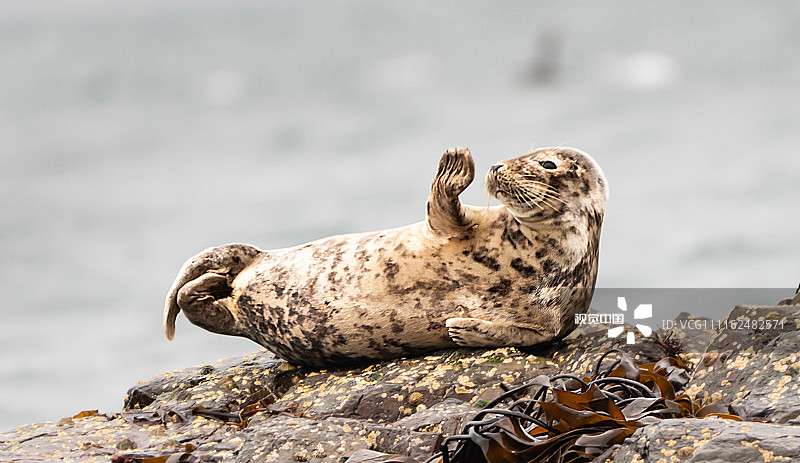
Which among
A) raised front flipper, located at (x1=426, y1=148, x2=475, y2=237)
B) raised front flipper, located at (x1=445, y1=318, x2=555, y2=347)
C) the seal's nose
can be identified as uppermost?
the seal's nose

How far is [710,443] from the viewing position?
1.75 meters

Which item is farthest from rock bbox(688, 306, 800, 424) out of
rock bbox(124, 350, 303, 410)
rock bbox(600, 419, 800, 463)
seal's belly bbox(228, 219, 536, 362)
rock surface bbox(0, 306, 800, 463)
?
rock bbox(124, 350, 303, 410)

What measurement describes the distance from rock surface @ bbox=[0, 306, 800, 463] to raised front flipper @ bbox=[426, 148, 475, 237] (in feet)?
2.97

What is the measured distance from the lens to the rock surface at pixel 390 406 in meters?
1.89

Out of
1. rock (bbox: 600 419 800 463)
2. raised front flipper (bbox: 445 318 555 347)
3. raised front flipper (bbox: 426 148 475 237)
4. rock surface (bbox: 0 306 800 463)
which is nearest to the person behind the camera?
rock (bbox: 600 419 800 463)

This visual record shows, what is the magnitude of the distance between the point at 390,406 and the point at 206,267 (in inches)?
96.6

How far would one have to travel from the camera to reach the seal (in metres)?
5.29

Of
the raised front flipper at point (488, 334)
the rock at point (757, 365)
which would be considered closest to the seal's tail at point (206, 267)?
the raised front flipper at point (488, 334)

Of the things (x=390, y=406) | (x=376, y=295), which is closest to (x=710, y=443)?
(x=390, y=406)

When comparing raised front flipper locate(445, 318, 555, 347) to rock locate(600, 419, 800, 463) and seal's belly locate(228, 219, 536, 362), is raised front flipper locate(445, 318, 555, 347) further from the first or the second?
rock locate(600, 419, 800, 463)

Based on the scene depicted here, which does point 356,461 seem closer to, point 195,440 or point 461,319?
point 195,440

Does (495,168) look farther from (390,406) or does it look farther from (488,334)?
(390,406)

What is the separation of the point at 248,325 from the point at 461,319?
1912 millimetres

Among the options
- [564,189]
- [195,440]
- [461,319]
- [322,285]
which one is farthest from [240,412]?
[564,189]
